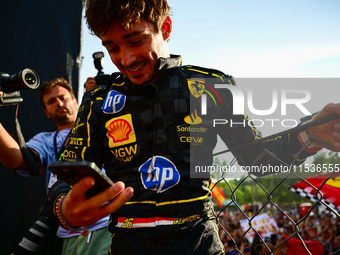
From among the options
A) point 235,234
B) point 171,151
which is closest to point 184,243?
point 171,151

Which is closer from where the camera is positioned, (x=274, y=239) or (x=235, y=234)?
(x=274, y=239)

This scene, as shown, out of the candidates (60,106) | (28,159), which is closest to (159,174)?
(28,159)

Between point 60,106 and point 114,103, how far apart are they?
161 centimetres

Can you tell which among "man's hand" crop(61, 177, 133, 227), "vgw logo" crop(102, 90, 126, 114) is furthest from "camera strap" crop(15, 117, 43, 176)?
"man's hand" crop(61, 177, 133, 227)

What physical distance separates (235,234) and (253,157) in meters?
8.45

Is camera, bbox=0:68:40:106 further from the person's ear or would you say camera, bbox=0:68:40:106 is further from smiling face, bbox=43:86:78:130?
the person's ear

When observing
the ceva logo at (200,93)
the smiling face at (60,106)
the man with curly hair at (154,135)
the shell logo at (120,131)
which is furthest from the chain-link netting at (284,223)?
the smiling face at (60,106)

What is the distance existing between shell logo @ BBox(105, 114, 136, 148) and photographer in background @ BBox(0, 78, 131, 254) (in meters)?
1.09

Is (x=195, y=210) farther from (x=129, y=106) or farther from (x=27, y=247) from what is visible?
(x=27, y=247)

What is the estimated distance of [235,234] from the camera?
9148mm

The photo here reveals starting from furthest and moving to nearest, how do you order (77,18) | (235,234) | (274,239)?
1. (235,234)
2. (274,239)
3. (77,18)

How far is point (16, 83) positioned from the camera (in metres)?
1.98

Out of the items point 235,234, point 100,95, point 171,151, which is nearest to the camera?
point 171,151

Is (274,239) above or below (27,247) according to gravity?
below
